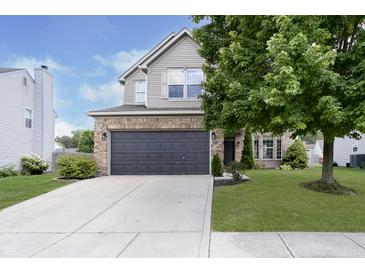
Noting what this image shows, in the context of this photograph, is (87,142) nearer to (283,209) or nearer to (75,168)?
(75,168)

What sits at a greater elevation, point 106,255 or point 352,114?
point 352,114

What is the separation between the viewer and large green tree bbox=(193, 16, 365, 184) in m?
6.32

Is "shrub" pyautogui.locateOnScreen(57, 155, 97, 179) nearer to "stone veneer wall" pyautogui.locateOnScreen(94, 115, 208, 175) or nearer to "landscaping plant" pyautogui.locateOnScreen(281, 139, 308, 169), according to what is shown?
"stone veneer wall" pyautogui.locateOnScreen(94, 115, 208, 175)

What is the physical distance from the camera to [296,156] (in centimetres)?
2031

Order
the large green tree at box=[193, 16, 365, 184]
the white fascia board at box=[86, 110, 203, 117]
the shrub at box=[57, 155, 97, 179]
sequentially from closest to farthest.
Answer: the large green tree at box=[193, 16, 365, 184], the shrub at box=[57, 155, 97, 179], the white fascia board at box=[86, 110, 203, 117]

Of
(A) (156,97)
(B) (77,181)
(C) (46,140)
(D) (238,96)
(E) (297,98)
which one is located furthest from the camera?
(C) (46,140)

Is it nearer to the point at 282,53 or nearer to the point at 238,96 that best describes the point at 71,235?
the point at 238,96

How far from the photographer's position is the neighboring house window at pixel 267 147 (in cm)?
2177

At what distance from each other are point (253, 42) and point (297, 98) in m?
2.29

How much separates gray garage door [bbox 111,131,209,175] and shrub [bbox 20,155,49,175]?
7.07 meters

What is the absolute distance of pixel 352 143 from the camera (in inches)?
960

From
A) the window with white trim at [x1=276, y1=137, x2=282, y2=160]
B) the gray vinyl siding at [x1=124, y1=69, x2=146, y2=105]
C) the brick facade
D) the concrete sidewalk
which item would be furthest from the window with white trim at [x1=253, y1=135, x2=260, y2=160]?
the concrete sidewalk

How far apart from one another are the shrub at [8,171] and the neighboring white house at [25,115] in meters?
0.38

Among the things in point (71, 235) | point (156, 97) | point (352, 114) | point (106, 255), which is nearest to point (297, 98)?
point (352, 114)
